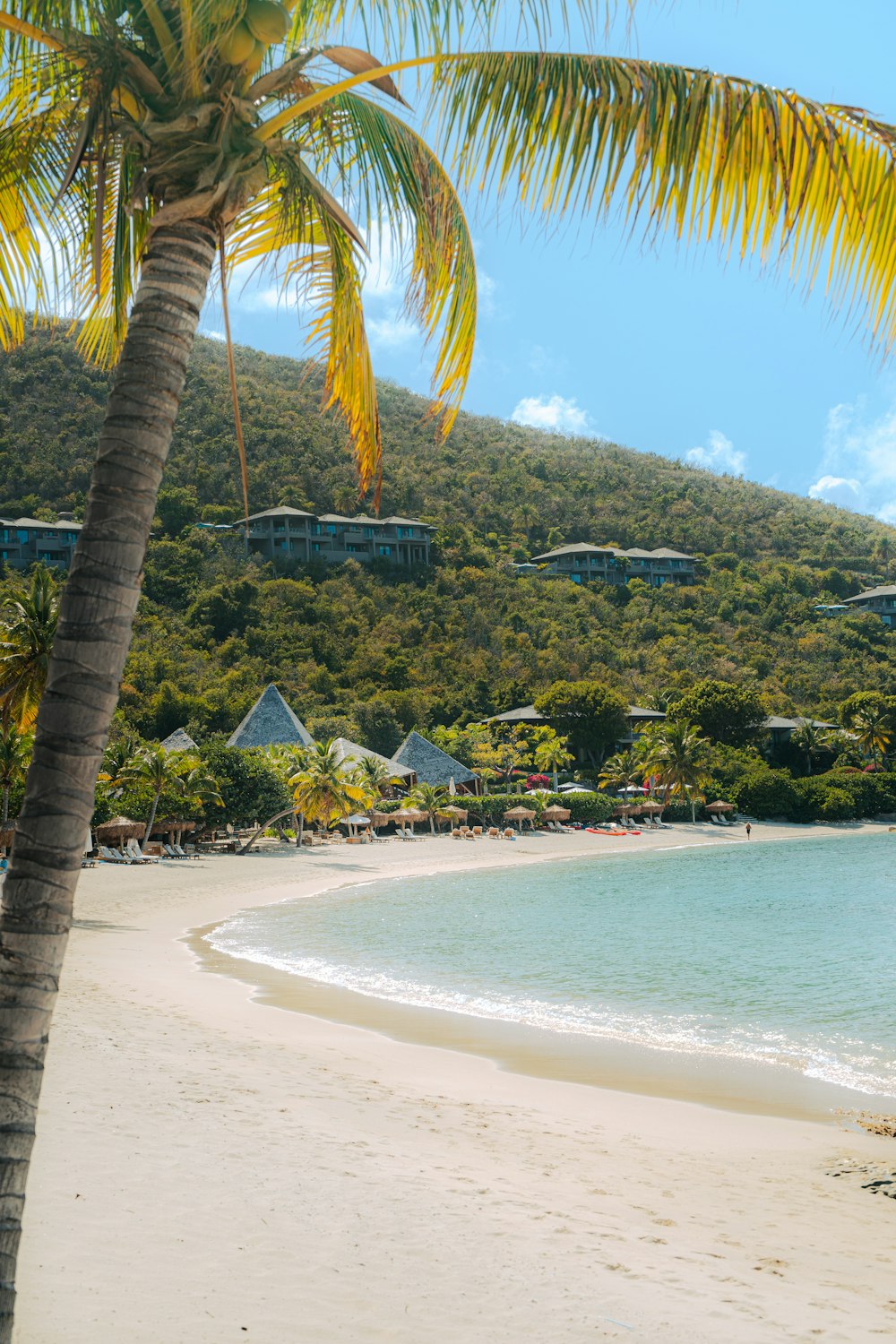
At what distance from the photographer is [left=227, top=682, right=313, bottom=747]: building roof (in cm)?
4212

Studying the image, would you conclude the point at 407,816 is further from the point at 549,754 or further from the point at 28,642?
the point at 28,642

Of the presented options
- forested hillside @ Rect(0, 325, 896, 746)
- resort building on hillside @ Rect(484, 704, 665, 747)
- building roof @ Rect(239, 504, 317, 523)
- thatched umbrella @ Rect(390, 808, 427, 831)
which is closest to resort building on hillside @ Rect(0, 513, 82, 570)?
forested hillside @ Rect(0, 325, 896, 746)

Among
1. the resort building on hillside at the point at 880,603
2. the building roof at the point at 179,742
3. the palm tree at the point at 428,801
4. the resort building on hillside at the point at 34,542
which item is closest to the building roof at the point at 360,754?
the palm tree at the point at 428,801

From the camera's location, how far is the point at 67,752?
8.18ft

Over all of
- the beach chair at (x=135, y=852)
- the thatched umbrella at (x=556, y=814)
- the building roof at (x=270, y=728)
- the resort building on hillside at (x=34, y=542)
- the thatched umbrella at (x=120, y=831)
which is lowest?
the beach chair at (x=135, y=852)

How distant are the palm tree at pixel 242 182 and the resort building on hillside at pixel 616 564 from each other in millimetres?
75672

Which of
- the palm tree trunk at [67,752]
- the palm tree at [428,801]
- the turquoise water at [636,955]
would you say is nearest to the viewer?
the palm tree trunk at [67,752]

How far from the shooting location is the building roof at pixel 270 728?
4212 cm

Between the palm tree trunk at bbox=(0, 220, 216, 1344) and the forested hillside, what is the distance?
151ft

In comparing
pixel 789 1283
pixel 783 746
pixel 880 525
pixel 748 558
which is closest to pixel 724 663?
pixel 783 746

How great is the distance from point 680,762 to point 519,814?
10795 mm

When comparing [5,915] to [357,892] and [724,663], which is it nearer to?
[357,892]

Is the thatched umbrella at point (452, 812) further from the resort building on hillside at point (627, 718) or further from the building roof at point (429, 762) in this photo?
the resort building on hillside at point (627, 718)

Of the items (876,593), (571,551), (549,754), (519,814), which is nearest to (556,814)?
(519,814)
